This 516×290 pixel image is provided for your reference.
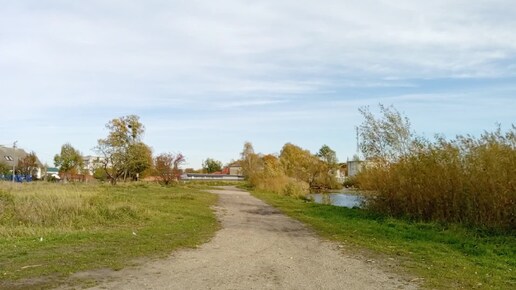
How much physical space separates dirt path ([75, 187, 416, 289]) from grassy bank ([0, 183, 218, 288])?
31.8 inches

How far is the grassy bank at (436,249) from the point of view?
28.5 feet

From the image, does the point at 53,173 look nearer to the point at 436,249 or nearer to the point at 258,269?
the point at 436,249

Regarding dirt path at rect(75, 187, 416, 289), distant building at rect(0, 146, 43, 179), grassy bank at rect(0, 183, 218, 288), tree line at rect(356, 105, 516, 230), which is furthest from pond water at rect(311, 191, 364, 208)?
distant building at rect(0, 146, 43, 179)

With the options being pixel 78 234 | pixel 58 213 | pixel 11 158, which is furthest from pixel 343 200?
pixel 11 158

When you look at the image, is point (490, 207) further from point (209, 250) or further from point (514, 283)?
point (209, 250)

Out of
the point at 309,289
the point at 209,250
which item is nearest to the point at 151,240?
the point at 209,250

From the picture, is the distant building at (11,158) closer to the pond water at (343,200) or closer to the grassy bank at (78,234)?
the pond water at (343,200)

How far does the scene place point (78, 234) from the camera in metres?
12.9

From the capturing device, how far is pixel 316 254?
439 inches

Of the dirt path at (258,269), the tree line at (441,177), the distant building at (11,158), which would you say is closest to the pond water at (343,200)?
the tree line at (441,177)

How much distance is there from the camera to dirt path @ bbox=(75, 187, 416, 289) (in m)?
7.81

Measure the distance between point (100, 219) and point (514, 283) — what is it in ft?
40.1

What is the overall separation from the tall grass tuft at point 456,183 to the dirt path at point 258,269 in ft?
18.6

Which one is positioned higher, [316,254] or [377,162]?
[377,162]
